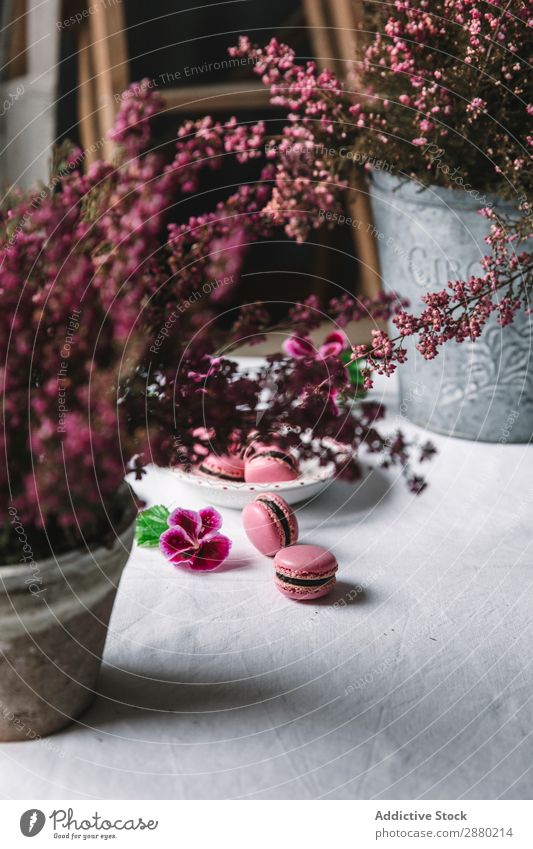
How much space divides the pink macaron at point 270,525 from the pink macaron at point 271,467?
2.3 inches

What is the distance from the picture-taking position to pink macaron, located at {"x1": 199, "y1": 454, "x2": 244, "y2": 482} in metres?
0.80

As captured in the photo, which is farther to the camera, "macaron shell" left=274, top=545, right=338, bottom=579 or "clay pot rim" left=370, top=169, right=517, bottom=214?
"clay pot rim" left=370, top=169, right=517, bottom=214

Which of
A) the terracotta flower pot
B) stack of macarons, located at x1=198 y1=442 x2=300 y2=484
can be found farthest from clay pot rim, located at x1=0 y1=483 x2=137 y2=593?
stack of macarons, located at x1=198 y1=442 x2=300 y2=484

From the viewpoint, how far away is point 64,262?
0.48m

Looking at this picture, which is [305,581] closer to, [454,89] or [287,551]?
[287,551]

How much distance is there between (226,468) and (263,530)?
111 millimetres

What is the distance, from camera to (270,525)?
71 centimetres

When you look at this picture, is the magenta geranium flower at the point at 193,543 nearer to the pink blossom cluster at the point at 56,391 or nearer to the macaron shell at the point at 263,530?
the macaron shell at the point at 263,530

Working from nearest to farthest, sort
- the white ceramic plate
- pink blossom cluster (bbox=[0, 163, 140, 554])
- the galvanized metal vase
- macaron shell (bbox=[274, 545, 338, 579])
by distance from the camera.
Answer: pink blossom cluster (bbox=[0, 163, 140, 554]) → macaron shell (bbox=[274, 545, 338, 579]) → the white ceramic plate → the galvanized metal vase

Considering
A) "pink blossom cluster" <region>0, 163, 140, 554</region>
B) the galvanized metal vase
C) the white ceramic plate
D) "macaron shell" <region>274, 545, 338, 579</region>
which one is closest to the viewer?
"pink blossom cluster" <region>0, 163, 140, 554</region>

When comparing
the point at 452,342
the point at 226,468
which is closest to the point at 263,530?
the point at 226,468

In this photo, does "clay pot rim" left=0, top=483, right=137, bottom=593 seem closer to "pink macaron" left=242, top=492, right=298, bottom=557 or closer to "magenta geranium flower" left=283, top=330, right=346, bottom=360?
"pink macaron" left=242, top=492, right=298, bottom=557

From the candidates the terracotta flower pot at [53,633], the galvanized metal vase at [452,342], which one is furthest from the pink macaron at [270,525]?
the galvanized metal vase at [452,342]

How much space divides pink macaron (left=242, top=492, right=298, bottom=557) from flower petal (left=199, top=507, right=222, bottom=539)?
29mm
